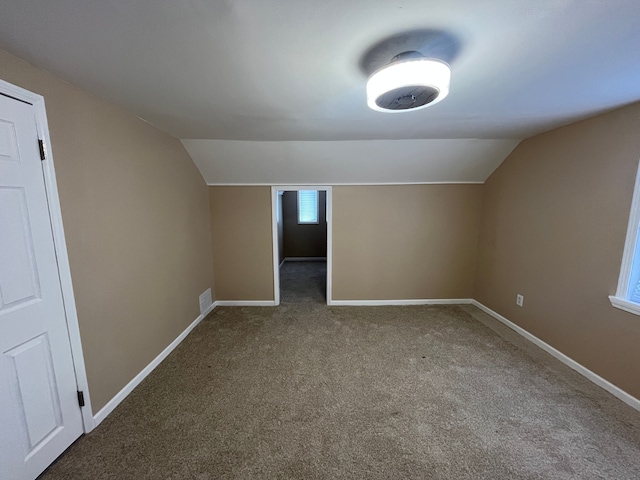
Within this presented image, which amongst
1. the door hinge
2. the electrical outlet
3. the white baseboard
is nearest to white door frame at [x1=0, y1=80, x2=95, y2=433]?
the door hinge

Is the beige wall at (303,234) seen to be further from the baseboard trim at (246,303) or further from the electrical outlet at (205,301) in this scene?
the electrical outlet at (205,301)

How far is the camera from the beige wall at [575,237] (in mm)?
1856

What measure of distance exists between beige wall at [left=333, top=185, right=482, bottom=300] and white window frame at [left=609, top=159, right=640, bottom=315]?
5.48 ft

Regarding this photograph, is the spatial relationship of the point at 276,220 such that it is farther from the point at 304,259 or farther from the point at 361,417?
the point at 304,259

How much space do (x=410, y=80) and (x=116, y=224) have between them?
6.99ft

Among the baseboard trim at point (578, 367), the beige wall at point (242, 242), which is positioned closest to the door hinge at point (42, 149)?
the beige wall at point (242, 242)

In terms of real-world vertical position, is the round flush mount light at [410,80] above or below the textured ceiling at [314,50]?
below

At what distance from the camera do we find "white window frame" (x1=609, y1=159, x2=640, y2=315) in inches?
70.0

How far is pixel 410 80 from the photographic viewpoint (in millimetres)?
1140

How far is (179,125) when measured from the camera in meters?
2.21

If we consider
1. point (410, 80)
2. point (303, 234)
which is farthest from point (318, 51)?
point (303, 234)

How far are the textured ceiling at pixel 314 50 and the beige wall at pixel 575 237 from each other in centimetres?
44

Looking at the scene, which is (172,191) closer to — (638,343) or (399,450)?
(399,450)

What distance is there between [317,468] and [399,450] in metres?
0.50
